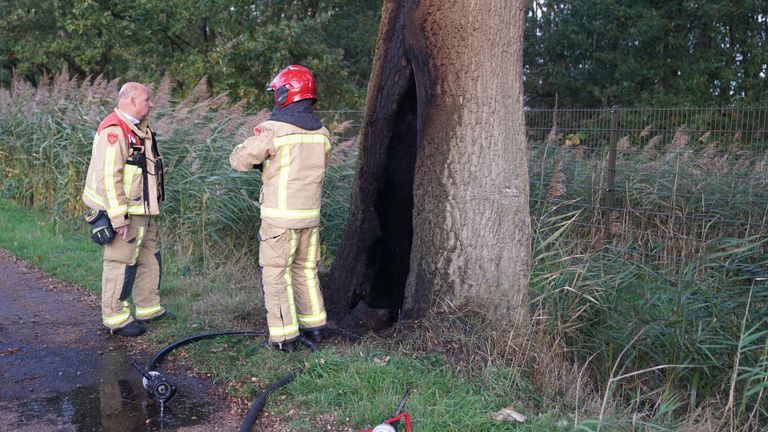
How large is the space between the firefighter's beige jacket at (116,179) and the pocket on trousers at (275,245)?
1245 mm

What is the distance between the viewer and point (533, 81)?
27391 mm

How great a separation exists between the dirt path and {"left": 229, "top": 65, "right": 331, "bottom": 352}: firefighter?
0.80 meters

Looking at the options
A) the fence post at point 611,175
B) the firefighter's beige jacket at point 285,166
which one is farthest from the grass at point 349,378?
the fence post at point 611,175

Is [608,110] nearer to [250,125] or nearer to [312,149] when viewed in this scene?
[250,125]

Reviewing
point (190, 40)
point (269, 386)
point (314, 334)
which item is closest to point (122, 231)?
point (314, 334)

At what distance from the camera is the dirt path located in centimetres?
467

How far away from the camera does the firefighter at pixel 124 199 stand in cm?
616

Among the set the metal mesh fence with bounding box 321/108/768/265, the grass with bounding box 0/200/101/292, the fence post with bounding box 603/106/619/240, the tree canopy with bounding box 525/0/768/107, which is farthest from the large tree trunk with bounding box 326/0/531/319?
the tree canopy with bounding box 525/0/768/107

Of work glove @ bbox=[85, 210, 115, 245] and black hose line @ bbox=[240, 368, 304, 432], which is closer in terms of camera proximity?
black hose line @ bbox=[240, 368, 304, 432]

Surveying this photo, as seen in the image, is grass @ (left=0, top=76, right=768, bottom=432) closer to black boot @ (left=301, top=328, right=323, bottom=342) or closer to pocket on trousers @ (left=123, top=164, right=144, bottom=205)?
black boot @ (left=301, top=328, right=323, bottom=342)

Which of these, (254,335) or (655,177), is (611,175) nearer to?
(655,177)

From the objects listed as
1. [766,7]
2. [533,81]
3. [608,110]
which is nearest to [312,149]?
[608,110]

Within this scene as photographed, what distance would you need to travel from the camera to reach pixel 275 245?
5.73 m

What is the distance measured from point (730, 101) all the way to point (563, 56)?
686cm
